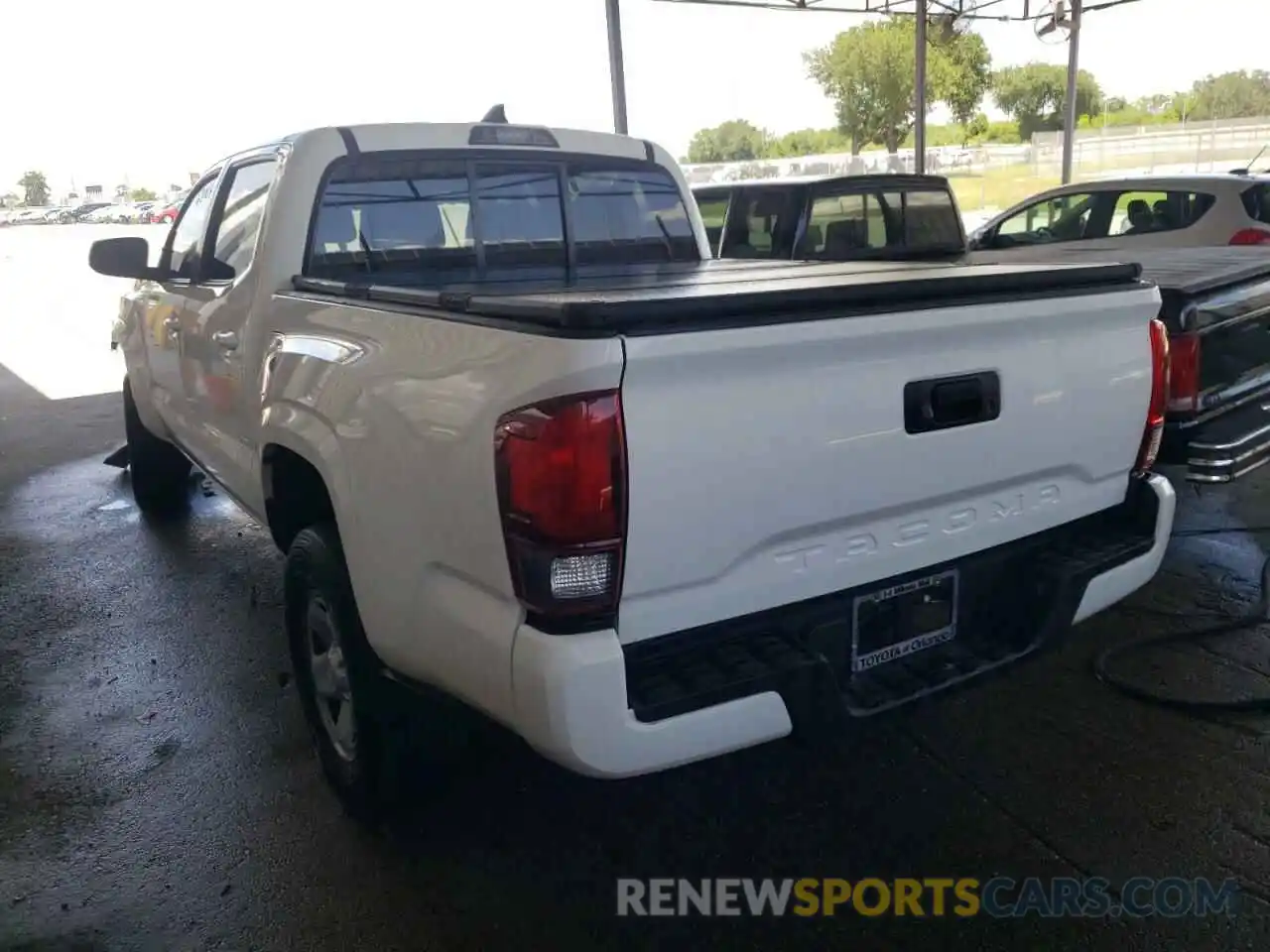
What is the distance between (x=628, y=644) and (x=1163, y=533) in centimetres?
173

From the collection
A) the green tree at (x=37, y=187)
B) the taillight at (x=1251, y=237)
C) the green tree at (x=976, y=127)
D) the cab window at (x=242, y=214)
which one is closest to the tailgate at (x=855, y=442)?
the cab window at (x=242, y=214)

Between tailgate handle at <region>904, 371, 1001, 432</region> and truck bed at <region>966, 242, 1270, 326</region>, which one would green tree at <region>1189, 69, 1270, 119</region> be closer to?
truck bed at <region>966, 242, 1270, 326</region>

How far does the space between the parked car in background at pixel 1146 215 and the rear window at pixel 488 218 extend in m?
4.55

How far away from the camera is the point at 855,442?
7.34 ft

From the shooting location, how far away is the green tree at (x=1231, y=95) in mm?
45625

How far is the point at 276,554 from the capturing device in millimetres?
5379

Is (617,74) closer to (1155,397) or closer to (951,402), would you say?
(1155,397)

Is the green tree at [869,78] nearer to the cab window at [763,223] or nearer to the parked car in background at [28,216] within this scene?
the cab window at [763,223]

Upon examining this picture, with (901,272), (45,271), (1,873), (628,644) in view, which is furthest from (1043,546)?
(45,271)

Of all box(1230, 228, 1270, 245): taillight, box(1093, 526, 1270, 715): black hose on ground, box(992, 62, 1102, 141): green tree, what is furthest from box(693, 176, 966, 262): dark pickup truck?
box(992, 62, 1102, 141): green tree

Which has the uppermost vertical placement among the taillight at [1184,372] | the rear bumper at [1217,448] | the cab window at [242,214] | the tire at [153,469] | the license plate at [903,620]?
the cab window at [242,214]

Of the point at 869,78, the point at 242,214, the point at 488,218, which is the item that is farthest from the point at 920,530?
the point at 869,78

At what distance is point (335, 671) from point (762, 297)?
5.27 feet

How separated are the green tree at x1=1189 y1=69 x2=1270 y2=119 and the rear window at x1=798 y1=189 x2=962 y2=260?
146 ft
